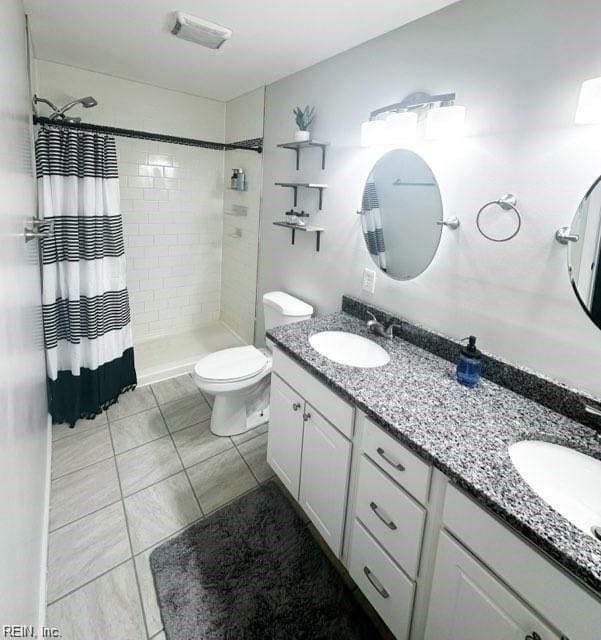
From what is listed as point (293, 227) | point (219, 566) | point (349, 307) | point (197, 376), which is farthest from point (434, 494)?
point (293, 227)

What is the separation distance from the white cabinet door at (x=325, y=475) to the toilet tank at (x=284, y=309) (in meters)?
0.84

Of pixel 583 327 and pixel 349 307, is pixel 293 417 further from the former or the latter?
pixel 583 327

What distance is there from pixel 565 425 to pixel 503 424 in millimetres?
203

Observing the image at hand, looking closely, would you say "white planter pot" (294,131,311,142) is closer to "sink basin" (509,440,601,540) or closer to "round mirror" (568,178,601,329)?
"round mirror" (568,178,601,329)

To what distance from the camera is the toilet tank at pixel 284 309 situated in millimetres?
2256

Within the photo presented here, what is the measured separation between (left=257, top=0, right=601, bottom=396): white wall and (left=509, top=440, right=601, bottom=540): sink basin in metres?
0.26

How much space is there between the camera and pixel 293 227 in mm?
2281

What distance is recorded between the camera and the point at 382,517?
117cm

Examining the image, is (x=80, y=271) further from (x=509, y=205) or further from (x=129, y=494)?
(x=509, y=205)

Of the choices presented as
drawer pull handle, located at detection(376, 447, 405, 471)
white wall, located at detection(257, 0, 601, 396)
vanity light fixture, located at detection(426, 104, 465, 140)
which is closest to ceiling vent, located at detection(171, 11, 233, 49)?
white wall, located at detection(257, 0, 601, 396)

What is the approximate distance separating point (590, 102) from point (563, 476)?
1.05 meters

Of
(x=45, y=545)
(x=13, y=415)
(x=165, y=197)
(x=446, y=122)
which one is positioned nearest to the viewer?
(x=13, y=415)

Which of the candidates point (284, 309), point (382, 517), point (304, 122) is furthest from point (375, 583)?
point (304, 122)

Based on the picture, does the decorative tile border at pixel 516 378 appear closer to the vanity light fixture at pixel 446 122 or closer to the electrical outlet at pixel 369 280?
the electrical outlet at pixel 369 280
